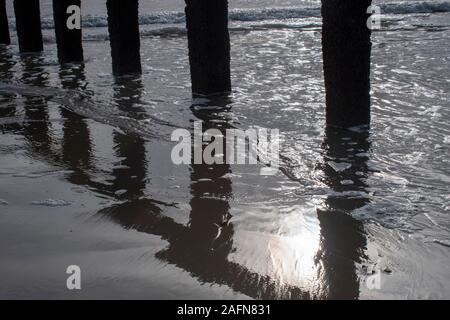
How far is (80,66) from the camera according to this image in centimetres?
927

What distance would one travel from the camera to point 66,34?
30.8 ft

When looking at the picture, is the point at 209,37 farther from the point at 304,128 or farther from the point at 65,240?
the point at 65,240

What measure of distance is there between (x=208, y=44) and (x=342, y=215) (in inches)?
139

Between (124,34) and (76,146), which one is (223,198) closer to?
(76,146)

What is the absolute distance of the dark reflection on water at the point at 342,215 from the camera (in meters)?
2.54

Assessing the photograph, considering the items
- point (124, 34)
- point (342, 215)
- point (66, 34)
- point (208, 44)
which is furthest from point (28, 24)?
point (342, 215)

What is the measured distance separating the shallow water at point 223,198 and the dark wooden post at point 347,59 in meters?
0.21

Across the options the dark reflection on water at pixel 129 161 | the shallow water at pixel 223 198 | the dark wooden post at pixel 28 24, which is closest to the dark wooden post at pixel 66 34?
the dark wooden post at pixel 28 24

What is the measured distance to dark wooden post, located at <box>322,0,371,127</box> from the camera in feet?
14.9

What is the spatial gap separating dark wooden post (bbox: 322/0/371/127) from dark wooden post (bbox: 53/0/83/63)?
548 centimetres

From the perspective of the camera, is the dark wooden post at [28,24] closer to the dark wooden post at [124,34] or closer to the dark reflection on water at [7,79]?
the dark reflection on water at [7,79]

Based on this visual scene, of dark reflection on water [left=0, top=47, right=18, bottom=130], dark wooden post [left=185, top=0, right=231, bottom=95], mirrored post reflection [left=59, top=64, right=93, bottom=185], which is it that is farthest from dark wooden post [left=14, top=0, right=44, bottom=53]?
dark wooden post [left=185, top=0, right=231, bottom=95]
